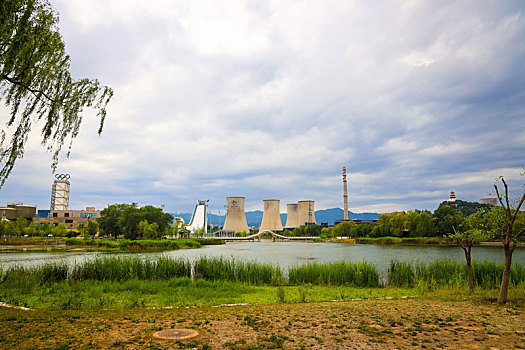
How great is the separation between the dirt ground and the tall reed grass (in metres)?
4.49

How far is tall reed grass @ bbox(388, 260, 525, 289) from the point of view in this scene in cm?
1129

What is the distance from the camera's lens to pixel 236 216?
251 feet

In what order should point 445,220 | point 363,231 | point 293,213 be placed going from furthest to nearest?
point 293,213, point 363,231, point 445,220

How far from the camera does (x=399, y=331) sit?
5.32 meters

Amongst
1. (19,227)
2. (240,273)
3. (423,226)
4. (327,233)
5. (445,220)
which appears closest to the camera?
(240,273)

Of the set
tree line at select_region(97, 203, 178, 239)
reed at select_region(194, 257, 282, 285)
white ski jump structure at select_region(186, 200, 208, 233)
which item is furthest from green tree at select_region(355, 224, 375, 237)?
white ski jump structure at select_region(186, 200, 208, 233)

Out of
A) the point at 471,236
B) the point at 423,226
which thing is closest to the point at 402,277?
the point at 471,236

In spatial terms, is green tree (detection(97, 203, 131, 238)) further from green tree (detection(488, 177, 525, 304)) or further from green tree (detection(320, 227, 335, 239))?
green tree (detection(488, 177, 525, 304))

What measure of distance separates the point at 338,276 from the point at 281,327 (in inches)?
300

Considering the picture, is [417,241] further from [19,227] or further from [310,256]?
[19,227]

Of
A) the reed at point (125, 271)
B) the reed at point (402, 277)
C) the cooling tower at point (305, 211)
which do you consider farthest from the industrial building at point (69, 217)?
the reed at point (402, 277)

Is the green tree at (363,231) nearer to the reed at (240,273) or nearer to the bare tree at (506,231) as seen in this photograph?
the reed at (240,273)

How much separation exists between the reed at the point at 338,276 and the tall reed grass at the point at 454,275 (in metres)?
0.90

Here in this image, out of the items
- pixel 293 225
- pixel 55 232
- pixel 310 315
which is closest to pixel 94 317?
pixel 310 315
